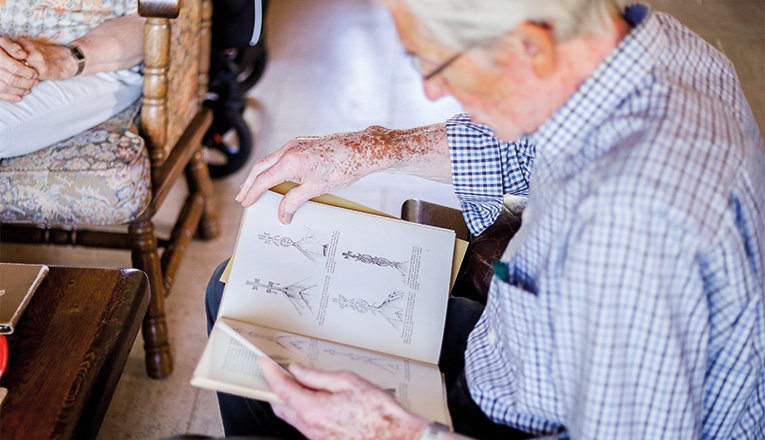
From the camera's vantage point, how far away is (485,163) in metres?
1.18

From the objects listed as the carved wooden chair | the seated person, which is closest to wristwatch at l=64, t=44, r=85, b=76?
the seated person

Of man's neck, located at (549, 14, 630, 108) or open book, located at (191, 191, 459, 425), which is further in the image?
open book, located at (191, 191, 459, 425)

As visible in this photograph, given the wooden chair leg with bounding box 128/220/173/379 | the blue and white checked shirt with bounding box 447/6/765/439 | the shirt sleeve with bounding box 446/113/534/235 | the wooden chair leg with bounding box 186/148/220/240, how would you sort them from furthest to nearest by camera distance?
the wooden chair leg with bounding box 186/148/220/240 < the wooden chair leg with bounding box 128/220/173/379 < the shirt sleeve with bounding box 446/113/534/235 < the blue and white checked shirt with bounding box 447/6/765/439

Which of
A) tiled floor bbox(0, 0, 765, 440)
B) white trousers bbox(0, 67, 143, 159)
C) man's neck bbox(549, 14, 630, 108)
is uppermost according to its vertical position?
man's neck bbox(549, 14, 630, 108)

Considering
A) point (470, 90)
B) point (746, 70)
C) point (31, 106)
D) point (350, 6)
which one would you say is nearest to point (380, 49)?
point (350, 6)

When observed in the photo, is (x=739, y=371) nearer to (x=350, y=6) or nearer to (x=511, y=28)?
(x=511, y=28)

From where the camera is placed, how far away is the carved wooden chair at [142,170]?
156 centimetres

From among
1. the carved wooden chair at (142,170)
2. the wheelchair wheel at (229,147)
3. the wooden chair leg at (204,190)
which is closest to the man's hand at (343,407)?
the carved wooden chair at (142,170)

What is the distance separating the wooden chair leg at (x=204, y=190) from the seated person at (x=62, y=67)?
0.39m

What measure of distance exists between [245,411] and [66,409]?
24 cm

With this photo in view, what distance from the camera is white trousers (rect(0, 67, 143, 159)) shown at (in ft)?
5.00

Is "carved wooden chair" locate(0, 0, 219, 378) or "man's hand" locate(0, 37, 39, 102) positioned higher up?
"man's hand" locate(0, 37, 39, 102)

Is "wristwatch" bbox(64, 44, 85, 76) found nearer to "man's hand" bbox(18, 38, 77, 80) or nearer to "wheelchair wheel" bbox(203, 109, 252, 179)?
"man's hand" bbox(18, 38, 77, 80)

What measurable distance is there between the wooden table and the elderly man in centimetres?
32
